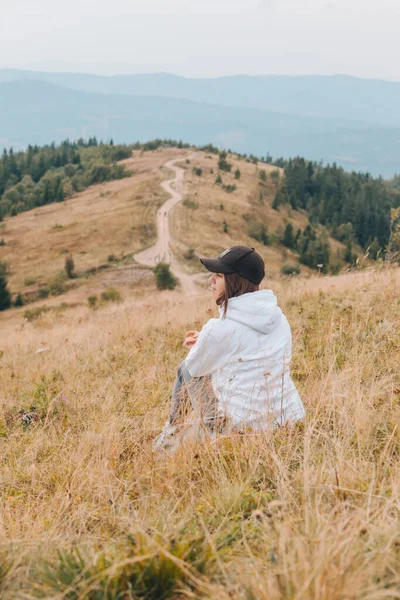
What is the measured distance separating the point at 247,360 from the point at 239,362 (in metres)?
0.06

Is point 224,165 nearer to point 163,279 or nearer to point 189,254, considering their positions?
point 189,254

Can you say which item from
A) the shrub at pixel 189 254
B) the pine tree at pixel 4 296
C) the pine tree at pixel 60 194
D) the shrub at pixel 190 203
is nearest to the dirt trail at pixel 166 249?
the shrub at pixel 190 203

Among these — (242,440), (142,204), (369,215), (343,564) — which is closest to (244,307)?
(242,440)

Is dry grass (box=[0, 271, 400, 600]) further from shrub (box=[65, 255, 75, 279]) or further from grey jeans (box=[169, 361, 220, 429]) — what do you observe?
shrub (box=[65, 255, 75, 279])

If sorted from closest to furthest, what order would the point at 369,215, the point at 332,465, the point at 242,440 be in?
the point at 332,465
the point at 242,440
the point at 369,215

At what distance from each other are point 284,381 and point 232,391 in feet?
1.22

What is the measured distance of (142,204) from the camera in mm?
74312

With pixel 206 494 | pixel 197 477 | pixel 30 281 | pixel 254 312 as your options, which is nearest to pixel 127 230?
pixel 30 281

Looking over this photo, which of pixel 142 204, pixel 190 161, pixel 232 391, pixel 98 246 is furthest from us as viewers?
pixel 190 161

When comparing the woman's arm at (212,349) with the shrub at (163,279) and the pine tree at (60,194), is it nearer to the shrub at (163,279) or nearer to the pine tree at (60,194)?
the shrub at (163,279)

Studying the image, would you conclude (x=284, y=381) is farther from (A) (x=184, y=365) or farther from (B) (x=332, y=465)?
(B) (x=332, y=465)

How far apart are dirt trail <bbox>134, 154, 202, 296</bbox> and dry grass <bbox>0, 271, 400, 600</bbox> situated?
35268 mm

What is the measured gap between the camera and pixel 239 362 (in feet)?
11.4

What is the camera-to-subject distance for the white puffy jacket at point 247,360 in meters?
3.38
